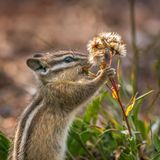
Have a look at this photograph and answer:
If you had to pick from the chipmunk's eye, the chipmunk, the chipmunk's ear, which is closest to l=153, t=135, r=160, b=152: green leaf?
the chipmunk

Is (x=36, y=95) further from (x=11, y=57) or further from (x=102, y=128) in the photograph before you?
(x=11, y=57)

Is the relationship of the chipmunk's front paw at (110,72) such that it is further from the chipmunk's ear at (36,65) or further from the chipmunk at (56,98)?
the chipmunk's ear at (36,65)

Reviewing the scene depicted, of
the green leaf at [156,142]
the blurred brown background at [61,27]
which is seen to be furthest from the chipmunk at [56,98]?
the blurred brown background at [61,27]

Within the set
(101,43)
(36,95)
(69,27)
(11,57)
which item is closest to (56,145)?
(36,95)

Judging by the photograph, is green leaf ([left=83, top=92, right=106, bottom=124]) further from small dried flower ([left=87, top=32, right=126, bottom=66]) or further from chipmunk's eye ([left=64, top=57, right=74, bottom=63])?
small dried flower ([left=87, top=32, right=126, bottom=66])

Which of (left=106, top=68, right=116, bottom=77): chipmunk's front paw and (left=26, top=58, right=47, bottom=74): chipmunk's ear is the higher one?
(left=26, top=58, right=47, bottom=74): chipmunk's ear
